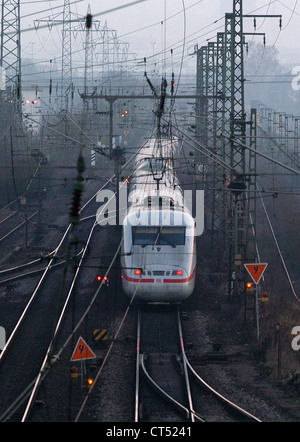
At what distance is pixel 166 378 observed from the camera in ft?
41.0

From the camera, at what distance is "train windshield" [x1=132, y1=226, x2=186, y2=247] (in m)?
15.9

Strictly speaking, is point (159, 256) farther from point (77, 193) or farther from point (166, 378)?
point (77, 193)

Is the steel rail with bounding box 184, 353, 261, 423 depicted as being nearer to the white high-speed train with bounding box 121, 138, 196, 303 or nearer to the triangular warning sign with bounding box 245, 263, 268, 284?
the triangular warning sign with bounding box 245, 263, 268, 284

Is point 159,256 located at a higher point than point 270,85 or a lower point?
lower

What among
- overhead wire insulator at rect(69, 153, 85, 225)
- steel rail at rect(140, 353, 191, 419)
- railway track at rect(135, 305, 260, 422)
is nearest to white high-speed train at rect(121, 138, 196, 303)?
railway track at rect(135, 305, 260, 422)

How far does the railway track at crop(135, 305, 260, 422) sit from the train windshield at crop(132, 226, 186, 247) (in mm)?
1604

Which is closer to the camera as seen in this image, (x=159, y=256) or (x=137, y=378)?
(x=137, y=378)

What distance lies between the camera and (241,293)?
1747 cm

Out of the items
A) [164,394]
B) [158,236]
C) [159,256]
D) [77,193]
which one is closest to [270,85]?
[158,236]

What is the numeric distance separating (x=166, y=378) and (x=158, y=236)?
4134 mm

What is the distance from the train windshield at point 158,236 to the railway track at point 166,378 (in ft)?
5.26

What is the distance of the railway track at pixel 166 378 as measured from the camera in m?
10.6

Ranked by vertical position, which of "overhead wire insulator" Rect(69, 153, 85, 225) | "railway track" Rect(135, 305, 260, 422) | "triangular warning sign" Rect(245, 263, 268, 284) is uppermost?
"overhead wire insulator" Rect(69, 153, 85, 225)

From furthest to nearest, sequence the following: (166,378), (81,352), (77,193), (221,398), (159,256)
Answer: (159,256), (166,378), (81,352), (221,398), (77,193)
